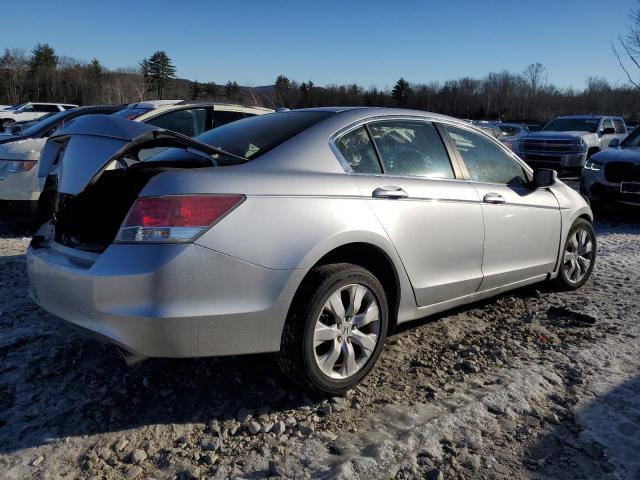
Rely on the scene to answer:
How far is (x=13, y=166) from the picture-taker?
248 inches

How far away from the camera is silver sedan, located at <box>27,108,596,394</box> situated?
2336 millimetres

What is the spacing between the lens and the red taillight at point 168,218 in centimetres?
232

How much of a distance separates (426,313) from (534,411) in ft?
2.86

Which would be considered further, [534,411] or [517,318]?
[517,318]

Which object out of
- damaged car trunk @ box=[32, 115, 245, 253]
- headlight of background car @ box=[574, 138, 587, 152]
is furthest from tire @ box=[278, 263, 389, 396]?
headlight of background car @ box=[574, 138, 587, 152]

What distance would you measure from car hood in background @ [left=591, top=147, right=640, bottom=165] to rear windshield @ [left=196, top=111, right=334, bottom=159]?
7.20m

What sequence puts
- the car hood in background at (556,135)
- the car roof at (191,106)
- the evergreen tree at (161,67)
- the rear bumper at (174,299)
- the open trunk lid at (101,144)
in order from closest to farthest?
the rear bumper at (174,299), the open trunk lid at (101,144), the car roof at (191,106), the car hood in background at (556,135), the evergreen tree at (161,67)

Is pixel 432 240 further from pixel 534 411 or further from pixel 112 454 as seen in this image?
pixel 112 454

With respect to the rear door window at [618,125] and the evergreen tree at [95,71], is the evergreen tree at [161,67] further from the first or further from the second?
the rear door window at [618,125]

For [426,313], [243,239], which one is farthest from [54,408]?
[426,313]

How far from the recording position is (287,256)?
253cm

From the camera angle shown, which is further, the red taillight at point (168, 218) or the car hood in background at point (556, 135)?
the car hood in background at point (556, 135)

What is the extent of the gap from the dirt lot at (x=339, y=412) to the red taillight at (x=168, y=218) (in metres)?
0.97

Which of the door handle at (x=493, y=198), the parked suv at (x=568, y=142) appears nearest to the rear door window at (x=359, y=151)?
the door handle at (x=493, y=198)
